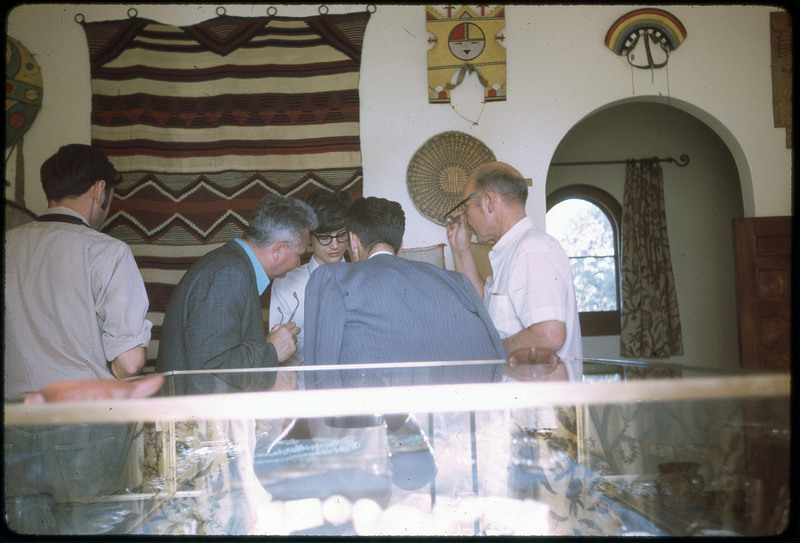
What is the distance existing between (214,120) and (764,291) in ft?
12.4

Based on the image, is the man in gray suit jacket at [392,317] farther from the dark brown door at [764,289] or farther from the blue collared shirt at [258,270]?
the dark brown door at [764,289]

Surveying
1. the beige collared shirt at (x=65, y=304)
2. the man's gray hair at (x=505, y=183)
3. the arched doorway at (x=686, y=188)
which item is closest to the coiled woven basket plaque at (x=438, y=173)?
the man's gray hair at (x=505, y=183)

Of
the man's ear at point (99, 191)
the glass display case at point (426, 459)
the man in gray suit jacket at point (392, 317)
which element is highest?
the man's ear at point (99, 191)

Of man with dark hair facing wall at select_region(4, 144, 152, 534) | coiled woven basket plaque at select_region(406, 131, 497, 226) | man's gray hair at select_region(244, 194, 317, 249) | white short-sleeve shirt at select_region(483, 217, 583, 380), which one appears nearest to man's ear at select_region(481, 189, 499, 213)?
white short-sleeve shirt at select_region(483, 217, 583, 380)

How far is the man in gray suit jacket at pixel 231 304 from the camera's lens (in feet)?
6.89

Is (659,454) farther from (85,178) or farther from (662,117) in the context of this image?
(662,117)

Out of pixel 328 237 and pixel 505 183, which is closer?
pixel 505 183

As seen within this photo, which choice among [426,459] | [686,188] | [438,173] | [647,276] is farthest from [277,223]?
[686,188]

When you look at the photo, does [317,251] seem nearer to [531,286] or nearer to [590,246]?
[531,286]

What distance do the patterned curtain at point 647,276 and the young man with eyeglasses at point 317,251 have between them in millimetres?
4140

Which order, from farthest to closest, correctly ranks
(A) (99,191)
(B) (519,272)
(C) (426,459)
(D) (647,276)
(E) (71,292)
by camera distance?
(D) (647,276)
(B) (519,272)
(A) (99,191)
(E) (71,292)
(C) (426,459)

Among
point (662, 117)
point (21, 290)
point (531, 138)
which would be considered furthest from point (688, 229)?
point (21, 290)

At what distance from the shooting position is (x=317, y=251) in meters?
3.32

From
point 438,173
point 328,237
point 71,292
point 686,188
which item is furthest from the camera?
point 686,188
